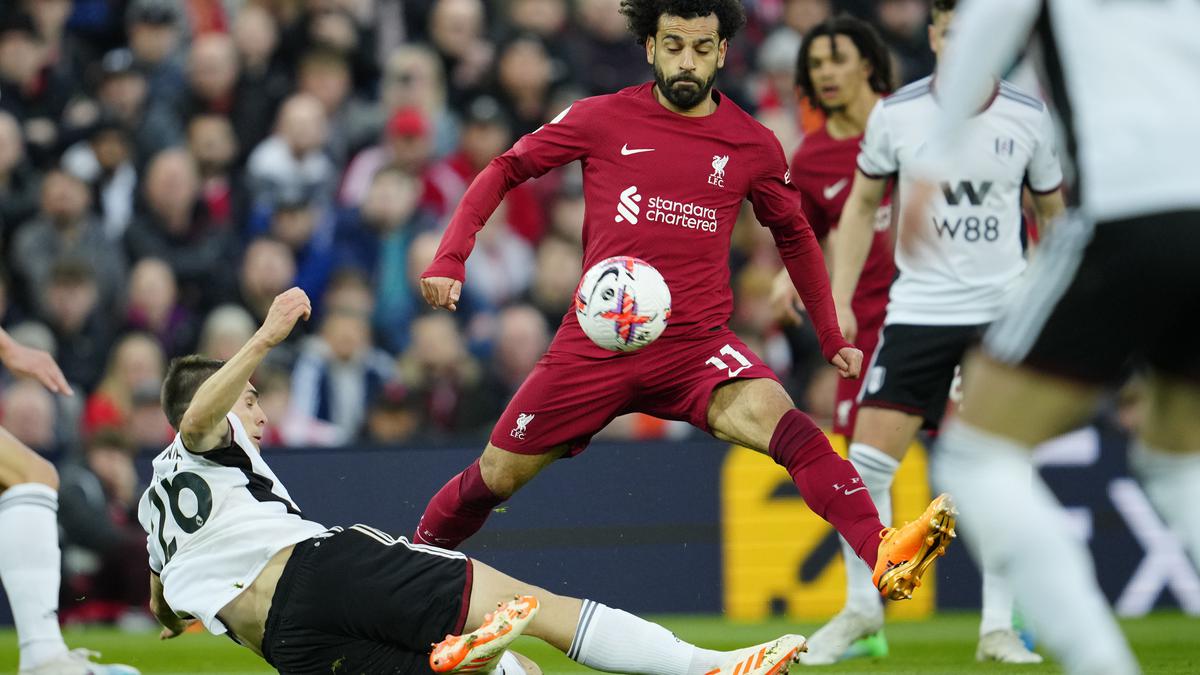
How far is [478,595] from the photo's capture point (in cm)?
529

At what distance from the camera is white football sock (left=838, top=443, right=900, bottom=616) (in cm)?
725

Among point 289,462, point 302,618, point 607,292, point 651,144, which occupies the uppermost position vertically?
point 651,144

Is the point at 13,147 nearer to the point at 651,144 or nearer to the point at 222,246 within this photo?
the point at 222,246

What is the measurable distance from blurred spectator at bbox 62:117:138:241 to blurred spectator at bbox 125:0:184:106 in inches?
24.4

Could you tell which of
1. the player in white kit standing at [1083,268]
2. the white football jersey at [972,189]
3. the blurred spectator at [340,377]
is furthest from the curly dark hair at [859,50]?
the player in white kit standing at [1083,268]

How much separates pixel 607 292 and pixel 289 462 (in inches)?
158

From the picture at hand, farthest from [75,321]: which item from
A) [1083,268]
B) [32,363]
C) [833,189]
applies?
[1083,268]

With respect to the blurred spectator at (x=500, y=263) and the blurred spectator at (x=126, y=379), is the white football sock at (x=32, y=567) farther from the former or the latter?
the blurred spectator at (x=500, y=263)

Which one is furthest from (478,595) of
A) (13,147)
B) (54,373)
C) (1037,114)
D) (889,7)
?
(889,7)

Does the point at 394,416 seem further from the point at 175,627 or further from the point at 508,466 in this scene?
the point at 175,627

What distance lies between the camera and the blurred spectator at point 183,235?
1218cm

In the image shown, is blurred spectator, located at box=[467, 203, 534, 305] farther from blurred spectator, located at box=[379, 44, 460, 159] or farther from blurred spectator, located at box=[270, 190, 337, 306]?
blurred spectator, located at box=[270, 190, 337, 306]

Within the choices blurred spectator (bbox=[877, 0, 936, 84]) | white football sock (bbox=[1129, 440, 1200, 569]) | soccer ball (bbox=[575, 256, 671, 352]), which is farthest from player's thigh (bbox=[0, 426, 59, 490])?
blurred spectator (bbox=[877, 0, 936, 84])

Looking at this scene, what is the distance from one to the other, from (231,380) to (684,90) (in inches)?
83.9
